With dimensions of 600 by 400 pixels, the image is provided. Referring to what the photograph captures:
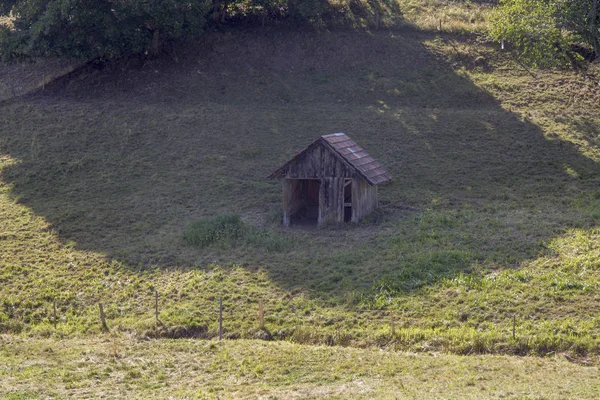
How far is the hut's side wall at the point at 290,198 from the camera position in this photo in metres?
27.0

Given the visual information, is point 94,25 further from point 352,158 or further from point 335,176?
point 352,158

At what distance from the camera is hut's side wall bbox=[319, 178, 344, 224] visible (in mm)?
26344

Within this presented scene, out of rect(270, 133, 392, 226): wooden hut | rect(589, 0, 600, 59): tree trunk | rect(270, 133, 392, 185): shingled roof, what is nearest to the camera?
rect(270, 133, 392, 185): shingled roof

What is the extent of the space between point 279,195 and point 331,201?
400 cm

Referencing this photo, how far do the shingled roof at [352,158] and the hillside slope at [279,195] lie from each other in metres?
1.69

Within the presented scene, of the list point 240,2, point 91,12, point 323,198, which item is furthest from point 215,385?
point 240,2

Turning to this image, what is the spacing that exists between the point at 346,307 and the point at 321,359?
323 cm

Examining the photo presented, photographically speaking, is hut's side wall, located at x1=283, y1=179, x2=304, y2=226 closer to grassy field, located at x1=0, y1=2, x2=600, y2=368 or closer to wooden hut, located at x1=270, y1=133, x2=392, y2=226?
wooden hut, located at x1=270, y1=133, x2=392, y2=226

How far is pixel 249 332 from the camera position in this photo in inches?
746

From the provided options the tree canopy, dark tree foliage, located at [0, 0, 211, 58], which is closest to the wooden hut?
the tree canopy

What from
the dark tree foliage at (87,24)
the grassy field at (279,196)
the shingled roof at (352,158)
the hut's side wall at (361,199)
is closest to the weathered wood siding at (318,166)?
the shingled roof at (352,158)

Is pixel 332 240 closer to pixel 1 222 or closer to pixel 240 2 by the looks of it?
pixel 1 222

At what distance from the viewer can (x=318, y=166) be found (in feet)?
86.2

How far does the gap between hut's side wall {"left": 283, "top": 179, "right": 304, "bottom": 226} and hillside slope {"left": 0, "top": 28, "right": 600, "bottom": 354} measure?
766mm
